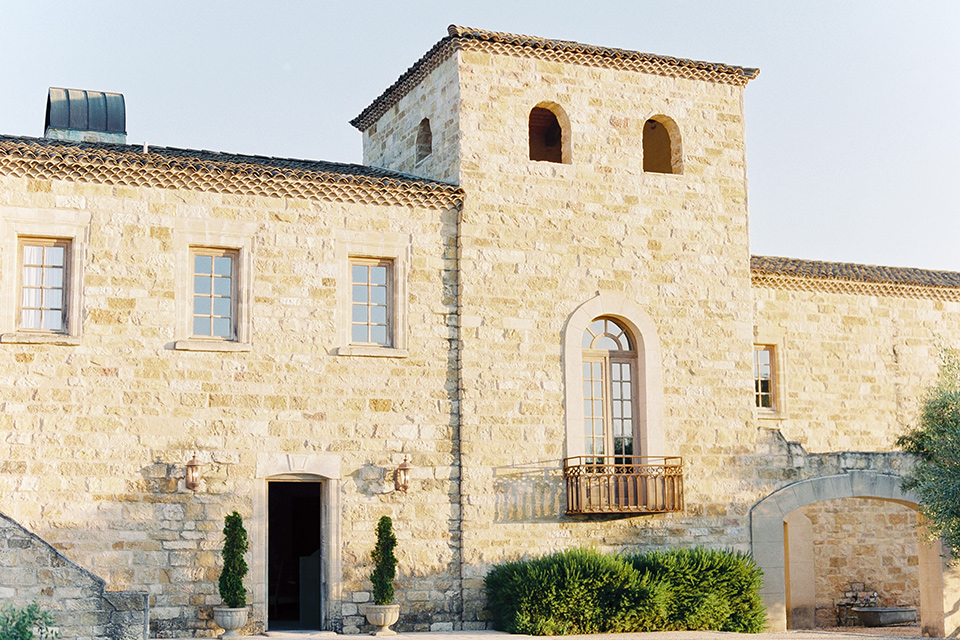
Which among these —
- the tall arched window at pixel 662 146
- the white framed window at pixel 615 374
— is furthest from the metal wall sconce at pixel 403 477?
the tall arched window at pixel 662 146

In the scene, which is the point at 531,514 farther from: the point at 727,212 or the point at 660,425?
the point at 727,212

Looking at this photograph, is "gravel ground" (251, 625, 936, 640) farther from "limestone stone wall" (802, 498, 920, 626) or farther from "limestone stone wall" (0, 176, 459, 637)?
"limestone stone wall" (802, 498, 920, 626)

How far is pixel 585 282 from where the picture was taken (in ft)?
66.0

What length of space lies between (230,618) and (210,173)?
6.24 m

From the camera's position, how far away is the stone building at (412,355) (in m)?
17.2

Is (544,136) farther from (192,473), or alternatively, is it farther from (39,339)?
(39,339)

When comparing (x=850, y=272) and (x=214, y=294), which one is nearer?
(x=214, y=294)

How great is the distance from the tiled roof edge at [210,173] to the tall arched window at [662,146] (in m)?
4.07

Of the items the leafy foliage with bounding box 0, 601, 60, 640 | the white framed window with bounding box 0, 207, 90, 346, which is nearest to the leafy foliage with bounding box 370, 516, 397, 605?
the leafy foliage with bounding box 0, 601, 60, 640

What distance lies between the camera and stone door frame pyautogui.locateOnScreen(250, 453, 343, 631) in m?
17.8

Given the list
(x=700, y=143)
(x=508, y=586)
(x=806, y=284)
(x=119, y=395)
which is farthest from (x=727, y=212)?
(x=119, y=395)

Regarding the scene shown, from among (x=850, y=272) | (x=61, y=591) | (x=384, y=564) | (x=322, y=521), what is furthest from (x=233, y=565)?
(x=850, y=272)

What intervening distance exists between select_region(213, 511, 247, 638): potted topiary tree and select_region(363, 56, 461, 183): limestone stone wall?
6431mm

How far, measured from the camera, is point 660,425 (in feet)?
66.1
